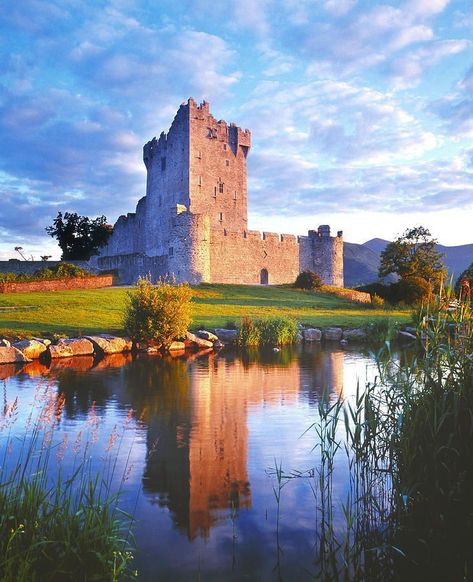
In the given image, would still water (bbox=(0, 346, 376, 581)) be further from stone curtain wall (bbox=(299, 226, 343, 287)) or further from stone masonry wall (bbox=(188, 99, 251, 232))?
stone curtain wall (bbox=(299, 226, 343, 287))

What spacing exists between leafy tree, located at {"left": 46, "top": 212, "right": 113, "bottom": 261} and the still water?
42948mm

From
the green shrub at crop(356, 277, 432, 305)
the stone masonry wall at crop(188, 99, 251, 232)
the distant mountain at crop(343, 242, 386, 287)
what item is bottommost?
the green shrub at crop(356, 277, 432, 305)

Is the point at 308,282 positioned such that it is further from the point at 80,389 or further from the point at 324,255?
the point at 80,389

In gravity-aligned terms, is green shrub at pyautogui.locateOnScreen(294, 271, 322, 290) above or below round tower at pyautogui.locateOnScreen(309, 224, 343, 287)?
below

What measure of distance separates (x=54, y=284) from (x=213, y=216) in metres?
20.7

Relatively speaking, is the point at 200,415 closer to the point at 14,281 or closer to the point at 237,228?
the point at 14,281

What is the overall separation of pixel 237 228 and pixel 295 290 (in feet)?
45.2

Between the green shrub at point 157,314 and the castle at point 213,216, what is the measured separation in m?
20.9

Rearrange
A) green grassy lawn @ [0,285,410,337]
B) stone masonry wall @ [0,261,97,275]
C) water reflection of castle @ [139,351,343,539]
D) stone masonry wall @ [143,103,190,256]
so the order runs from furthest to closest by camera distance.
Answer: stone masonry wall @ [143,103,190,256], stone masonry wall @ [0,261,97,275], green grassy lawn @ [0,285,410,337], water reflection of castle @ [139,351,343,539]

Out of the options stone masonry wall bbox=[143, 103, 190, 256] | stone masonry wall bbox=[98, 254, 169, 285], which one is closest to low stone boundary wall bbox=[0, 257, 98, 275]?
stone masonry wall bbox=[98, 254, 169, 285]

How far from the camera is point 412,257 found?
1558 inches

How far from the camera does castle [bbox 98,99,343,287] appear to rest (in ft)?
→ 136

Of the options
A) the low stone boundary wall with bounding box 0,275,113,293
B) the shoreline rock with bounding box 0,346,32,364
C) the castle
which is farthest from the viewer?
the castle

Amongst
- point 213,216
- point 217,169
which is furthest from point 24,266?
point 217,169
